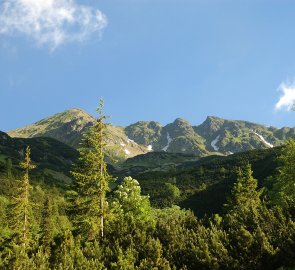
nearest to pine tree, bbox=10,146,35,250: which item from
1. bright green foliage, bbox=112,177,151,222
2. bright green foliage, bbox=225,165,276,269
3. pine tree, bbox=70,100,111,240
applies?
pine tree, bbox=70,100,111,240

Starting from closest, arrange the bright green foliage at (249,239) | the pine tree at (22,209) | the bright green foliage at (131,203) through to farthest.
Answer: the bright green foliage at (249,239), the pine tree at (22,209), the bright green foliage at (131,203)

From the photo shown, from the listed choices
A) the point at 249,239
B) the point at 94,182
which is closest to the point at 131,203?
the point at 94,182

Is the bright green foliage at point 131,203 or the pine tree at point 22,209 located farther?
the bright green foliage at point 131,203

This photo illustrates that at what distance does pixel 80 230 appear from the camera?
128 ft

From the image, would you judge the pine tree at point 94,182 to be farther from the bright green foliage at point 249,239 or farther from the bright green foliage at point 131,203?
the bright green foliage at point 249,239

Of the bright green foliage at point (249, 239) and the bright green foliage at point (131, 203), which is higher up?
the bright green foliage at point (131, 203)

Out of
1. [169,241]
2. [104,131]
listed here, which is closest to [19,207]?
[104,131]

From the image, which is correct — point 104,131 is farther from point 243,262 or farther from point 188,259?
point 243,262

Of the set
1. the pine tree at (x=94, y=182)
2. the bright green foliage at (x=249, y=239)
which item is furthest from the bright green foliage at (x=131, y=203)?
the bright green foliage at (x=249, y=239)

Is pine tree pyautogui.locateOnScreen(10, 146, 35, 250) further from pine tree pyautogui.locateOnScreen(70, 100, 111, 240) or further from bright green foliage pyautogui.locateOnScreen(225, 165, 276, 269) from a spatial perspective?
bright green foliage pyautogui.locateOnScreen(225, 165, 276, 269)

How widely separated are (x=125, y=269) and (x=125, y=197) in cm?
3332

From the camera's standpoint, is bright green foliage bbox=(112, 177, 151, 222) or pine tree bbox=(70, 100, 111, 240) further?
bright green foliage bbox=(112, 177, 151, 222)

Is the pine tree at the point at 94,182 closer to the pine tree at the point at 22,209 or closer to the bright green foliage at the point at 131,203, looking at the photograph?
the pine tree at the point at 22,209

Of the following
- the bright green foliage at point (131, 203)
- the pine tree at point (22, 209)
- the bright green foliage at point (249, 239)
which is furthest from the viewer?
the bright green foliage at point (131, 203)
